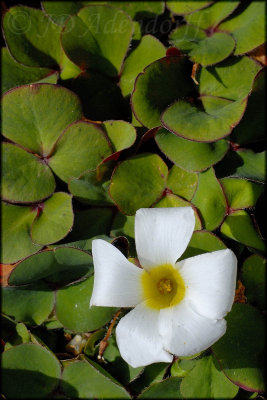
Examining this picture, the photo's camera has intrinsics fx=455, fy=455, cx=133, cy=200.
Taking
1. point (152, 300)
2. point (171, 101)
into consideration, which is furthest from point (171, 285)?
point (171, 101)

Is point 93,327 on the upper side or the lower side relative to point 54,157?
lower

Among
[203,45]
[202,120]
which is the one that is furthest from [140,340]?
[203,45]

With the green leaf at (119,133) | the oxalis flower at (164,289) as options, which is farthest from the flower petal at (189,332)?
the green leaf at (119,133)

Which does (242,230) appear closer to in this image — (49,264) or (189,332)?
(189,332)

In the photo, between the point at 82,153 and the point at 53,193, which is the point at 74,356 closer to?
the point at 53,193

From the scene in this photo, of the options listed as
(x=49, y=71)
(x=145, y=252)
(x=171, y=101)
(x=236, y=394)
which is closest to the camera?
(x=145, y=252)

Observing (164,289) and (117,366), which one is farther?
(117,366)

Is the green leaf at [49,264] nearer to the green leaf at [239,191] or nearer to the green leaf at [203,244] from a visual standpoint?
the green leaf at [203,244]
